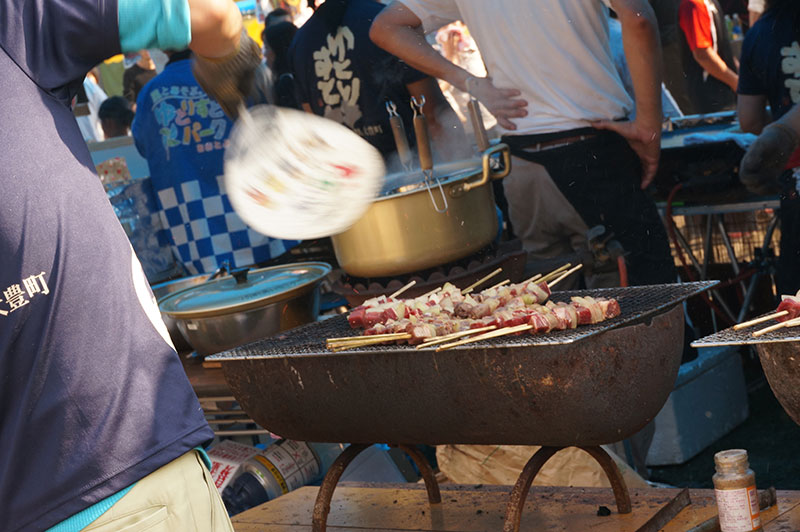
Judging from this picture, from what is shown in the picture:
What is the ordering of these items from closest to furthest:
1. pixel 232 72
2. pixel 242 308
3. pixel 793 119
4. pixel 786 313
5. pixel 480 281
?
pixel 232 72, pixel 786 313, pixel 480 281, pixel 242 308, pixel 793 119

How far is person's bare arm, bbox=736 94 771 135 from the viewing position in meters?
3.85

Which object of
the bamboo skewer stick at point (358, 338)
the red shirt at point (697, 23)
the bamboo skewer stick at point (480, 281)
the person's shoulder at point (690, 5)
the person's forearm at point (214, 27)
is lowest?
the bamboo skewer stick at point (480, 281)

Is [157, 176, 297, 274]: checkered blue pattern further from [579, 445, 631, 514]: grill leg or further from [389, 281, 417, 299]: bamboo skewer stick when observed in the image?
[579, 445, 631, 514]: grill leg

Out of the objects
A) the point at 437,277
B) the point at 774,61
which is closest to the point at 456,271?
the point at 437,277

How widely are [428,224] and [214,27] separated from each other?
1.70m

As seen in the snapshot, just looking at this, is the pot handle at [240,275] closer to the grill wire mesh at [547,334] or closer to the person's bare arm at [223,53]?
the grill wire mesh at [547,334]

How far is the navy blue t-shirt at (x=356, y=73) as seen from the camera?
4281 millimetres

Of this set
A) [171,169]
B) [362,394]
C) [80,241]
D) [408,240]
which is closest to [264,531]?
[362,394]

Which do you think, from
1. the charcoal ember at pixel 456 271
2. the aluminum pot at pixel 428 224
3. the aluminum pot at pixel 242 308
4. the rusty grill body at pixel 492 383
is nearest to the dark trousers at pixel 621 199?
the aluminum pot at pixel 428 224

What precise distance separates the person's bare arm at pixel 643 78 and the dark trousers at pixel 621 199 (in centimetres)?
6

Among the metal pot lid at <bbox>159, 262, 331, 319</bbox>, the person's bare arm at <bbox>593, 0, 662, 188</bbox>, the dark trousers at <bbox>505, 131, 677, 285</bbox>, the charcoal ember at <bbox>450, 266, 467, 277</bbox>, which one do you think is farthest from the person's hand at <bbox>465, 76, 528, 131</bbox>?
the metal pot lid at <bbox>159, 262, 331, 319</bbox>

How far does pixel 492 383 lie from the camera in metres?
2.32

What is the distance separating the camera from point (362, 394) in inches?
102

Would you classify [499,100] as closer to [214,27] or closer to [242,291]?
[242,291]
